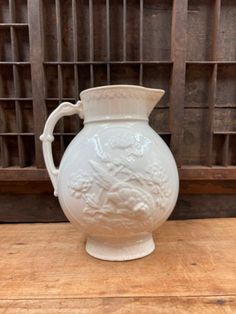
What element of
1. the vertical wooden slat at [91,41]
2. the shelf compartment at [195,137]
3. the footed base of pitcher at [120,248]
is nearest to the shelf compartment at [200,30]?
the shelf compartment at [195,137]

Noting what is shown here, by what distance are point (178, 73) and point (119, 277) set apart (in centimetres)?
46

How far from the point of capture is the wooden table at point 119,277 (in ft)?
1.14

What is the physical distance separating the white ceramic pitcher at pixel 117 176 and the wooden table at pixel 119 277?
43mm

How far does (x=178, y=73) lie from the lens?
1.98ft

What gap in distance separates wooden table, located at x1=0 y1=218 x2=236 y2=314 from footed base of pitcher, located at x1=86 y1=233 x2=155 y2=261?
0.01 m

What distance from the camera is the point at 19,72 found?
637mm

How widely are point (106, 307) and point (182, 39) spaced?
1.86ft

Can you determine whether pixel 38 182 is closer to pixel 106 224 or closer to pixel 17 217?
pixel 17 217

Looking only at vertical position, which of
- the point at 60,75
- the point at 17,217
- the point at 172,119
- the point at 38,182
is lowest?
the point at 17,217

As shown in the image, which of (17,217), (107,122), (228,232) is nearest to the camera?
(107,122)

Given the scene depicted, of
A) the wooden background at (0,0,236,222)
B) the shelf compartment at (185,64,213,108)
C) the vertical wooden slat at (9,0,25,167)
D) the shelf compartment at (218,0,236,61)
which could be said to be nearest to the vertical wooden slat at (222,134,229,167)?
the wooden background at (0,0,236,222)

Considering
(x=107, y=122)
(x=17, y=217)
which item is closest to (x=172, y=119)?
(x=107, y=122)

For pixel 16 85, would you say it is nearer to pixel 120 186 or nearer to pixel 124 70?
pixel 124 70

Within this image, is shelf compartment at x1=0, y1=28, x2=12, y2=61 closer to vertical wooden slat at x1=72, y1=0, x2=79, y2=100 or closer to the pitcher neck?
vertical wooden slat at x1=72, y1=0, x2=79, y2=100
